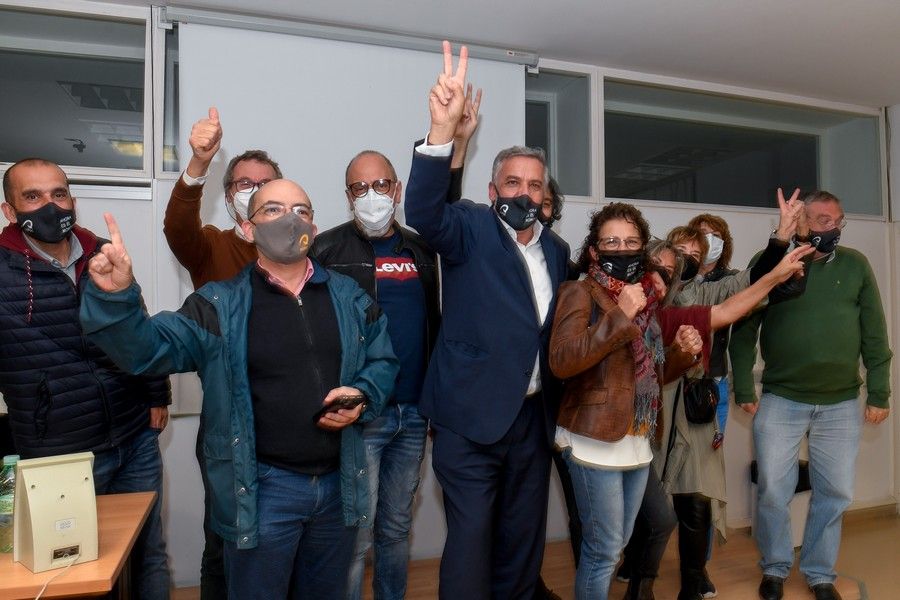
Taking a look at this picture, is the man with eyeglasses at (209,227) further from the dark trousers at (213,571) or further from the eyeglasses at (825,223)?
the eyeglasses at (825,223)

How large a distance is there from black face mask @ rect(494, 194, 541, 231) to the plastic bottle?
1.47m

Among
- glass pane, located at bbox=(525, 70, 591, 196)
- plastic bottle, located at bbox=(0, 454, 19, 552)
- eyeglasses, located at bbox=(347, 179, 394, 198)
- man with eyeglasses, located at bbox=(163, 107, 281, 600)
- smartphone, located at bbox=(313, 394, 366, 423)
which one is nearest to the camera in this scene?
plastic bottle, located at bbox=(0, 454, 19, 552)

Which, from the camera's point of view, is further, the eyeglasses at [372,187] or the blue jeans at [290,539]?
the eyeglasses at [372,187]

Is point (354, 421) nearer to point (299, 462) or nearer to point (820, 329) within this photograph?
point (299, 462)

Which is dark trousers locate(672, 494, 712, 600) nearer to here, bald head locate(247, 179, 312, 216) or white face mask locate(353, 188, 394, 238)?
white face mask locate(353, 188, 394, 238)

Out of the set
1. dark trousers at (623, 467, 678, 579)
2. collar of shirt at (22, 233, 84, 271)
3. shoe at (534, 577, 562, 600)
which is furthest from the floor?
collar of shirt at (22, 233, 84, 271)

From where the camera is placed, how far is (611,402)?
1858mm

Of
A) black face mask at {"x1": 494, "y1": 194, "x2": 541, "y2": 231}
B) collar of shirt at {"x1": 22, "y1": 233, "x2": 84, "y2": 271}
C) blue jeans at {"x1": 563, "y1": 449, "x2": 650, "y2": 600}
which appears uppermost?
black face mask at {"x1": 494, "y1": 194, "x2": 541, "y2": 231}

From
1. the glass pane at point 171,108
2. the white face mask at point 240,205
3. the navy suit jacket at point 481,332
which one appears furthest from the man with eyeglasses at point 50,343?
the glass pane at point 171,108

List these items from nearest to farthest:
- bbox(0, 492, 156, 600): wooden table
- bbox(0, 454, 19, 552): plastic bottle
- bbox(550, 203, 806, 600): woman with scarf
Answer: bbox(0, 492, 156, 600): wooden table → bbox(0, 454, 19, 552): plastic bottle → bbox(550, 203, 806, 600): woman with scarf

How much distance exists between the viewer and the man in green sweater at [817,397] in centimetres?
274

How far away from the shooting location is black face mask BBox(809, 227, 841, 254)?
2623 mm

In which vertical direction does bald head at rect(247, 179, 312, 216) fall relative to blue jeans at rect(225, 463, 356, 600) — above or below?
above

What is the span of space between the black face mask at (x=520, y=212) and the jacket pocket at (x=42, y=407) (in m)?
1.45
